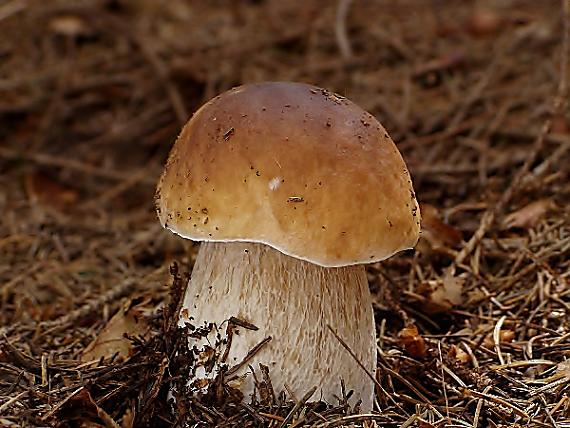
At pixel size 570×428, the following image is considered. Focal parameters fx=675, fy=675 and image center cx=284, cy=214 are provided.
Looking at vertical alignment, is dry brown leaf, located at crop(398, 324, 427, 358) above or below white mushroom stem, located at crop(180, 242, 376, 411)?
below

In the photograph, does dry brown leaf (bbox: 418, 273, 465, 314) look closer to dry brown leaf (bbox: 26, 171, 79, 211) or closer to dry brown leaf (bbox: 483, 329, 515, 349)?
dry brown leaf (bbox: 483, 329, 515, 349)

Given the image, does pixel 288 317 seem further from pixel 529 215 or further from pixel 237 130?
pixel 529 215

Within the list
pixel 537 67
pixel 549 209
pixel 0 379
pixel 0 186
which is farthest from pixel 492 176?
pixel 0 186

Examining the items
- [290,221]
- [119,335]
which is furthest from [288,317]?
[119,335]

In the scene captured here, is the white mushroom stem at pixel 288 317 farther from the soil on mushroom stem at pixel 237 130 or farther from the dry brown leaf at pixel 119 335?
→ the dry brown leaf at pixel 119 335

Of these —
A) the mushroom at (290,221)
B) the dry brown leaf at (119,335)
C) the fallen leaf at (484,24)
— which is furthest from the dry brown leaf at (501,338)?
the fallen leaf at (484,24)

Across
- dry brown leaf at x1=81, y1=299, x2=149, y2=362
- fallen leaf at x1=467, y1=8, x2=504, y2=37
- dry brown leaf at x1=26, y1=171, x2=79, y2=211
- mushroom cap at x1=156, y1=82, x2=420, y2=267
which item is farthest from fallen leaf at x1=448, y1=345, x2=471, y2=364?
fallen leaf at x1=467, y1=8, x2=504, y2=37

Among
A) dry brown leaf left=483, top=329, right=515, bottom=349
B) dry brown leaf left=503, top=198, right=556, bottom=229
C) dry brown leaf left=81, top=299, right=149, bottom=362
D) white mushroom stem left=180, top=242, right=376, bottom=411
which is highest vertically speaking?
white mushroom stem left=180, top=242, right=376, bottom=411
